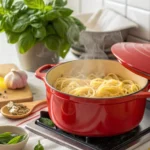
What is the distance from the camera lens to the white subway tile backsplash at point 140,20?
5.04ft

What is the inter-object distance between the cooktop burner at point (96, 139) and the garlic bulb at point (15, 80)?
0.86ft

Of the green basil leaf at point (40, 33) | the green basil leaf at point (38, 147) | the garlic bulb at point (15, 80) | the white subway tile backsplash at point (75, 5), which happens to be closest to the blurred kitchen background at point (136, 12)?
the white subway tile backsplash at point (75, 5)

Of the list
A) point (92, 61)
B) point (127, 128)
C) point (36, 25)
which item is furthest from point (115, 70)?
point (36, 25)

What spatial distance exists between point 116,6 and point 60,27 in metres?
0.36

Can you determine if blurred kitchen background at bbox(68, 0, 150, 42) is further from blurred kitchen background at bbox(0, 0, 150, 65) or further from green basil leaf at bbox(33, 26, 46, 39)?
green basil leaf at bbox(33, 26, 46, 39)

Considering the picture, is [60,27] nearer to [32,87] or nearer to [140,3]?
[32,87]

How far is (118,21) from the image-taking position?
160cm

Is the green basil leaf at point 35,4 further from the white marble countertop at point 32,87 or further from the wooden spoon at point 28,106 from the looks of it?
the wooden spoon at point 28,106

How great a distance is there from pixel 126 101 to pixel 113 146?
0.11 meters

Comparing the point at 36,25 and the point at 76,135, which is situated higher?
the point at 36,25

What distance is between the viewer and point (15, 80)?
1.31 m

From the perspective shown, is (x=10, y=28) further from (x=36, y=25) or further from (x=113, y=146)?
(x=113, y=146)

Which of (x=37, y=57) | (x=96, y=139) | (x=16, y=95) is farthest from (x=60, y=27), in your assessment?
(x=96, y=139)

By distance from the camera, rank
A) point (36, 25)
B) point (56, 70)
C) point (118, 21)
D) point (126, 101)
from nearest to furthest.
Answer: point (126, 101) → point (56, 70) → point (36, 25) → point (118, 21)
